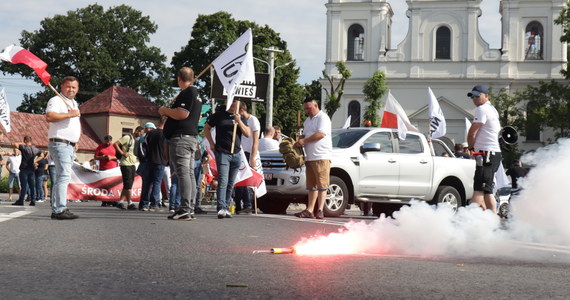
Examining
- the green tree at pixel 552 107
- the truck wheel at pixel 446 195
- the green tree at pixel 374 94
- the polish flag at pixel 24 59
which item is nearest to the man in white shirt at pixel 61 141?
the polish flag at pixel 24 59

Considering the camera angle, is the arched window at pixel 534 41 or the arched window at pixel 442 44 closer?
the arched window at pixel 534 41

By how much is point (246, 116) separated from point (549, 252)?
6.86 metres

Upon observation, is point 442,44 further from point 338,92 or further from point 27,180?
point 27,180

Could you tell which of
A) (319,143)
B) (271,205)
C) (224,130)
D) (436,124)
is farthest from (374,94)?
(224,130)

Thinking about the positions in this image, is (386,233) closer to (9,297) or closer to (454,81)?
(9,297)

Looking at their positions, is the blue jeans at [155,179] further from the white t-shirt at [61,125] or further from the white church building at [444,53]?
the white church building at [444,53]

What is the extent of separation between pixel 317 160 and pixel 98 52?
61.0 meters

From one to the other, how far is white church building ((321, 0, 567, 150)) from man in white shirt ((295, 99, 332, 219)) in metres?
59.4

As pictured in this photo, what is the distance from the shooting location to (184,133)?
10.8m

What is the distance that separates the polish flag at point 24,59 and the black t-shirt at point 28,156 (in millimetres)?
6830

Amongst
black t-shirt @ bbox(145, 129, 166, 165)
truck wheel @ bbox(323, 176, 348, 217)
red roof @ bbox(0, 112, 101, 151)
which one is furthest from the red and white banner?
red roof @ bbox(0, 112, 101, 151)

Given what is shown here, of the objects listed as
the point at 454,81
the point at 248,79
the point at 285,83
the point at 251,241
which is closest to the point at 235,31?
the point at 285,83

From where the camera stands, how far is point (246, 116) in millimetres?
13133

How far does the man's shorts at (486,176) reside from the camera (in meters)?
10.6
